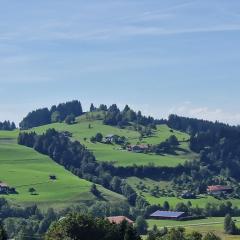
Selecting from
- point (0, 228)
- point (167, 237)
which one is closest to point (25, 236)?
point (167, 237)

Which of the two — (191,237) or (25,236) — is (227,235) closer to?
(25,236)

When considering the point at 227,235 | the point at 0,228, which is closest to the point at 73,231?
the point at 0,228

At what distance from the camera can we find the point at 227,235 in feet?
653

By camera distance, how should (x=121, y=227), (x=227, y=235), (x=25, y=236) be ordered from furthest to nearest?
1. (x=227, y=235)
2. (x=25, y=236)
3. (x=121, y=227)

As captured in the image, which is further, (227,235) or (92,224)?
(227,235)

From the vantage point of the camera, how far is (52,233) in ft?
388

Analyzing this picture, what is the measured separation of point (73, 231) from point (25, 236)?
55.3 metres

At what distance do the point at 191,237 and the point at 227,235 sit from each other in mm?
73173

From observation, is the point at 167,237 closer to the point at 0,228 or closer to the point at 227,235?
the point at 0,228

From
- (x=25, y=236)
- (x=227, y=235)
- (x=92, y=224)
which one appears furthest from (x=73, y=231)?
(x=227, y=235)

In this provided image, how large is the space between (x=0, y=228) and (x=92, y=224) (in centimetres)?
1740

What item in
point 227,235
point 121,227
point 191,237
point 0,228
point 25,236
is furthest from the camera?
point 227,235

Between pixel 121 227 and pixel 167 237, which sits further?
pixel 167 237

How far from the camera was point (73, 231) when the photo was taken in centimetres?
11775
